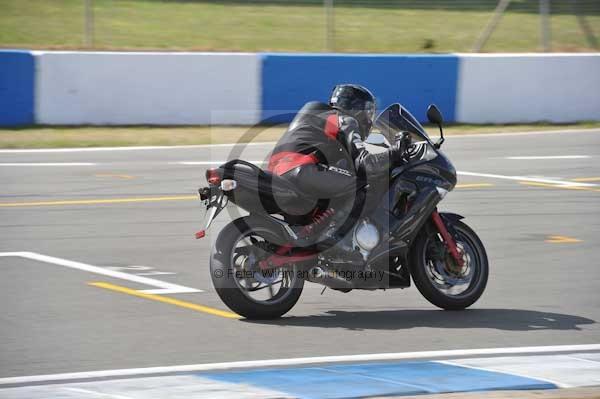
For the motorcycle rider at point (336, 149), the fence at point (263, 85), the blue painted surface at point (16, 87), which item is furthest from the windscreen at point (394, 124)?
the blue painted surface at point (16, 87)

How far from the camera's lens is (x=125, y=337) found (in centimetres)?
709

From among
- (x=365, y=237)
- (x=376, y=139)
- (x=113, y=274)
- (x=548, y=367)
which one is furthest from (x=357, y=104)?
(x=113, y=274)

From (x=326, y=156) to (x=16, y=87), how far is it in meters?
10.7

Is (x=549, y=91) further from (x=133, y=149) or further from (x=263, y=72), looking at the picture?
(x=133, y=149)

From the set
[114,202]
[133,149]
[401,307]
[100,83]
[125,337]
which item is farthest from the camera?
[100,83]

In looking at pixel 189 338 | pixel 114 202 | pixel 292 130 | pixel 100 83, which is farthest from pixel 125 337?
pixel 100 83

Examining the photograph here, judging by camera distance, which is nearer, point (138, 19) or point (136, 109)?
point (136, 109)

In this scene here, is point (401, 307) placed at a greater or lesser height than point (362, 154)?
lesser

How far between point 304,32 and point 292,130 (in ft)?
41.8

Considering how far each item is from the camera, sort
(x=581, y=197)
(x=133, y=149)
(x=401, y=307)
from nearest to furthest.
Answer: (x=401, y=307) → (x=581, y=197) → (x=133, y=149)

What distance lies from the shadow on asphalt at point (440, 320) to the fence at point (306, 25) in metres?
12.1

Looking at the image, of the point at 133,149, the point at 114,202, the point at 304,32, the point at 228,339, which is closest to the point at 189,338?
the point at 228,339

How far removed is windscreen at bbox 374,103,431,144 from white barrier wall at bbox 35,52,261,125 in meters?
10.5

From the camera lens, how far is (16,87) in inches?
682
